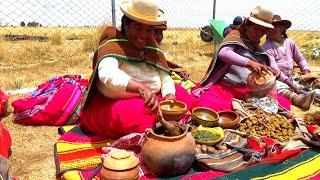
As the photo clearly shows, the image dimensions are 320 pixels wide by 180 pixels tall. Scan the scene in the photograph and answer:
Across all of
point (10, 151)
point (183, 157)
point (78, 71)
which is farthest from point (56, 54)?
point (183, 157)

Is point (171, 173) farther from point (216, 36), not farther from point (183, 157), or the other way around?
point (216, 36)

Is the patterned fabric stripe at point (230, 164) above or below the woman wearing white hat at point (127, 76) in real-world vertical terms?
below

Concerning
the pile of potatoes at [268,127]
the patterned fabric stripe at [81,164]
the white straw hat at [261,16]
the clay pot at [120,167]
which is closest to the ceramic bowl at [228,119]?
the pile of potatoes at [268,127]

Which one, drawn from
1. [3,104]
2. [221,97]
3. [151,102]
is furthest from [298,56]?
[3,104]

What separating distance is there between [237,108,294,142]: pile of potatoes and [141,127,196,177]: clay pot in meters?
1.15

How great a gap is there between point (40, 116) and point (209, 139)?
7.06 feet

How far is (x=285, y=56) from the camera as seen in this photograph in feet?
21.3

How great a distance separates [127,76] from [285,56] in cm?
355

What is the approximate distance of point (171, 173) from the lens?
10.6 ft

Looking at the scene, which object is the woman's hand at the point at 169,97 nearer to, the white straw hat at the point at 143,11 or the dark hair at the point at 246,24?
the white straw hat at the point at 143,11

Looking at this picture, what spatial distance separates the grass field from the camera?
396 cm

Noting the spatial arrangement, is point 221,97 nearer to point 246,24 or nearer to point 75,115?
point 246,24

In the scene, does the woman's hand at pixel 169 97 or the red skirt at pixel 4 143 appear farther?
the woman's hand at pixel 169 97

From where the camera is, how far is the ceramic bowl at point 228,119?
4117mm
